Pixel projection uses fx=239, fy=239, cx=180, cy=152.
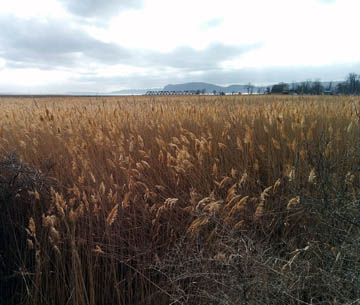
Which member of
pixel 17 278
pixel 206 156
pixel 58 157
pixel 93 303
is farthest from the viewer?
pixel 58 157

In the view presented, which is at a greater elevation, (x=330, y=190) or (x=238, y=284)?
(x=330, y=190)

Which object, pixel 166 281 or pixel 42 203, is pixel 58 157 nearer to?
pixel 42 203

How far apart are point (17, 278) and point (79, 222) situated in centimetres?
49

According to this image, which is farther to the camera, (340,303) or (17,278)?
(17,278)

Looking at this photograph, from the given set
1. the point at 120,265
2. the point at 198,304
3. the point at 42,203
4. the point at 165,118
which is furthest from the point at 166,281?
the point at 165,118

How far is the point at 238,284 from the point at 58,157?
6.58 ft

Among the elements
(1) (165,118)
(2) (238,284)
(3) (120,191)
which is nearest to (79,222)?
(3) (120,191)

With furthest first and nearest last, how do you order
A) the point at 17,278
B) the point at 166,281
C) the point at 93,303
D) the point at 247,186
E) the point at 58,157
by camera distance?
the point at 58,157 → the point at 247,186 → the point at 17,278 → the point at 166,281 → the point at 93,303

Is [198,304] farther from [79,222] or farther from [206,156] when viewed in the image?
[206,156]

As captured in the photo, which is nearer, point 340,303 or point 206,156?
point 340,303

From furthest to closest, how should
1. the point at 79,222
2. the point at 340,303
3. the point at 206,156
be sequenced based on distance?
the point at 206,156, the point at 79,222, the point at 340,303

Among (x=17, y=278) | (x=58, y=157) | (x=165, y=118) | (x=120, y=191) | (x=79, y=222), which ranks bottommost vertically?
(x=17, y=278)

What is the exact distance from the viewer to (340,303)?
42.4 inches

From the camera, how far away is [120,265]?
61.4 inches
